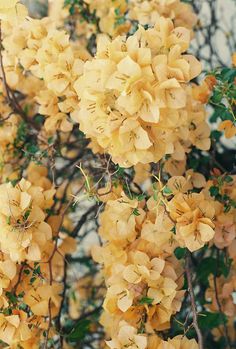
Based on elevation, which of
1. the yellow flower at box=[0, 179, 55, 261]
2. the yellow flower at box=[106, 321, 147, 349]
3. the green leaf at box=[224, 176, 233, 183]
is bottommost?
the yellow flower at box=[106, 321, 147, 349]

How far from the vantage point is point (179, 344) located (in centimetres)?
75

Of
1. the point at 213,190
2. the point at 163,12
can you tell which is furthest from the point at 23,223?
the point at 163,12

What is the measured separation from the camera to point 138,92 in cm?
66

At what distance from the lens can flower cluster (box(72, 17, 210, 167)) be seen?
0.66m

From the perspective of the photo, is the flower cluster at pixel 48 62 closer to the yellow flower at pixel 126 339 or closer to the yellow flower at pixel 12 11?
the yellow flower at pixel 12 11

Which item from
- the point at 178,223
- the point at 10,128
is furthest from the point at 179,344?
the point at 10,128

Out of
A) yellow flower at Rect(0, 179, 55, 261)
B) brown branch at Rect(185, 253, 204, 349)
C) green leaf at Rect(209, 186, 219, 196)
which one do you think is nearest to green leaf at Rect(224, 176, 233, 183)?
green leaf at Rect(209, 186, 219, 196)

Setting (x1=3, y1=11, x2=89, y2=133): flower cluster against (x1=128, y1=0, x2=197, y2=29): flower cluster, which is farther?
(x1=128, y1=0, x2=197, y2=29): flower cluster

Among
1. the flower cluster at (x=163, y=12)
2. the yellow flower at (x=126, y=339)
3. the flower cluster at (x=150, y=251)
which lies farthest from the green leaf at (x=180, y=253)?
the flower cluster at (x=163, y=12)

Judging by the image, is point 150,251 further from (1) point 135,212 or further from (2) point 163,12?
(2) point 163,12

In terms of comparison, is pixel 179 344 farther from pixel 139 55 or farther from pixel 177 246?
pixel 139 55

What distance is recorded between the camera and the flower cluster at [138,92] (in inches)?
25.9

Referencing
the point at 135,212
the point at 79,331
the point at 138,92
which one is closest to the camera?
the point at 138,92

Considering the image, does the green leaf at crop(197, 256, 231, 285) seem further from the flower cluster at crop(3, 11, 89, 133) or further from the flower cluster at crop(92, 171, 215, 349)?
the flower cluster at crop(3, 11, 89, 133)
